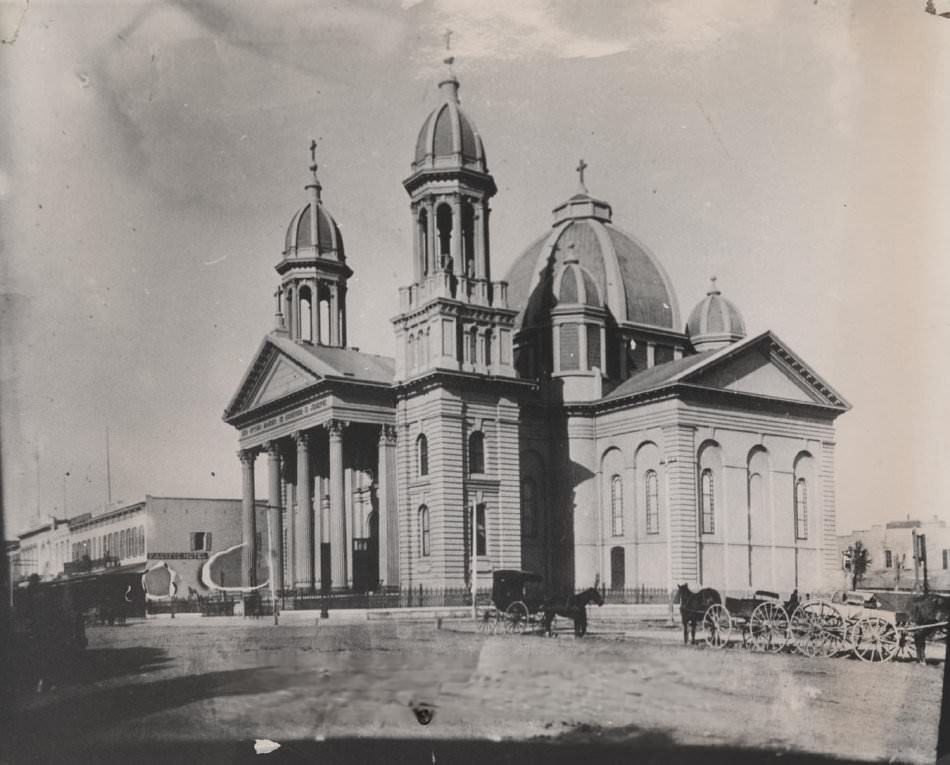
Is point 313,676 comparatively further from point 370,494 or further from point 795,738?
point 370,494

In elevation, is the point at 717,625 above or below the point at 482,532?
below

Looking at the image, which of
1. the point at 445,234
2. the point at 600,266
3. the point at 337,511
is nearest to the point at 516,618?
the point at 445,234

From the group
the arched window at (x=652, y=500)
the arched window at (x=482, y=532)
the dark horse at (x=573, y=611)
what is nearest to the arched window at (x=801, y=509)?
the arched window at (x=652, y=500)

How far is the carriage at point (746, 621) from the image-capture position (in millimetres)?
22922

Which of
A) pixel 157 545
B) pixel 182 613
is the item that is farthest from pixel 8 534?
pixel 182 613

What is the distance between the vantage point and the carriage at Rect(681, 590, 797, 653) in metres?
22.9

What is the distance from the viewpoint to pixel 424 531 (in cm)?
3869

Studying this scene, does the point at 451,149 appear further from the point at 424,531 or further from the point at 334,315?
the point at 424,531

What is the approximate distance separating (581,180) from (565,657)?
14.0m

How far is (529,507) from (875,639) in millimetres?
20650

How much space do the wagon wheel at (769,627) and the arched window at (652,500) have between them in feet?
47.7

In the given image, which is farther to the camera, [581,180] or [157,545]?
[581,180]

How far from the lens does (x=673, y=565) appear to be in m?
38.0

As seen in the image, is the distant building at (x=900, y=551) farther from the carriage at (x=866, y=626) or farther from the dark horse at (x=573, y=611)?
the dark horse at (x=573, y=611)
